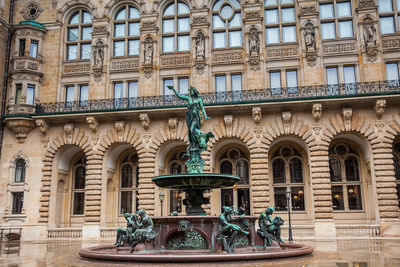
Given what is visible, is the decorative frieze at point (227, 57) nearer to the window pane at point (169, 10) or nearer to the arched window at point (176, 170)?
the window pane at point (169, 10)

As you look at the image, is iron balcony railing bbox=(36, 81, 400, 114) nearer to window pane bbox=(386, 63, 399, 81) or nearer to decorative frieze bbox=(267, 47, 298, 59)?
window pane bbox=(386, 63, 399, 81)

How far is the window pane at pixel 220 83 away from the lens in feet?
106

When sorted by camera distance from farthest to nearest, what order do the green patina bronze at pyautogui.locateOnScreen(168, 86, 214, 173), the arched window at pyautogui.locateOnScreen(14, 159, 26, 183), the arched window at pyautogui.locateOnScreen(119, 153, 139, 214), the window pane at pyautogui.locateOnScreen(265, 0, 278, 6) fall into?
the arched window at pyautogui.locateOnScreen(119, 153, 139, 214), the window pane at pyautogui.locateOnScreen(265, 0, 278, 6), the arched window at pyautogui.locateOnScreen(14, 159, 26, 183), the green patina bronze at pyautogui.locateOnScreen(168, 86, 214, 173)

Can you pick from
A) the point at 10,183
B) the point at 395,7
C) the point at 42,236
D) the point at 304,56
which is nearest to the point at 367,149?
the point at 304,56

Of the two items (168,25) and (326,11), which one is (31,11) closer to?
(168,25)

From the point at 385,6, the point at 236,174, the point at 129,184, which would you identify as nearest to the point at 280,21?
the point at 385,6

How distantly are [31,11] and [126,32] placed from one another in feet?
30.5

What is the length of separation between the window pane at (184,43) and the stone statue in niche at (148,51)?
8.00 ft

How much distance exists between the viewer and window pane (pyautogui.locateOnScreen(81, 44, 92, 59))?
34.9m

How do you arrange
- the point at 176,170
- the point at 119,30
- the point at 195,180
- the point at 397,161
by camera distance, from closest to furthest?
1. the point at 195,180
2. the point at 397,161
3. the point at 176,170
4. the point at 119,30

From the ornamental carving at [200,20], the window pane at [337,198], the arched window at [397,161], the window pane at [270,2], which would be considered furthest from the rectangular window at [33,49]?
the arched window at [397,161]

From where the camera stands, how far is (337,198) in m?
30.6

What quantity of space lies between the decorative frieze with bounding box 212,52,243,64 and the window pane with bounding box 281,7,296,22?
479 centimetres

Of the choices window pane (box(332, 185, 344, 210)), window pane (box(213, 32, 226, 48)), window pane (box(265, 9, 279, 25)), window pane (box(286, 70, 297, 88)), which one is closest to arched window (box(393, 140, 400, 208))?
window pane (box(332, 185, 344, 210))
